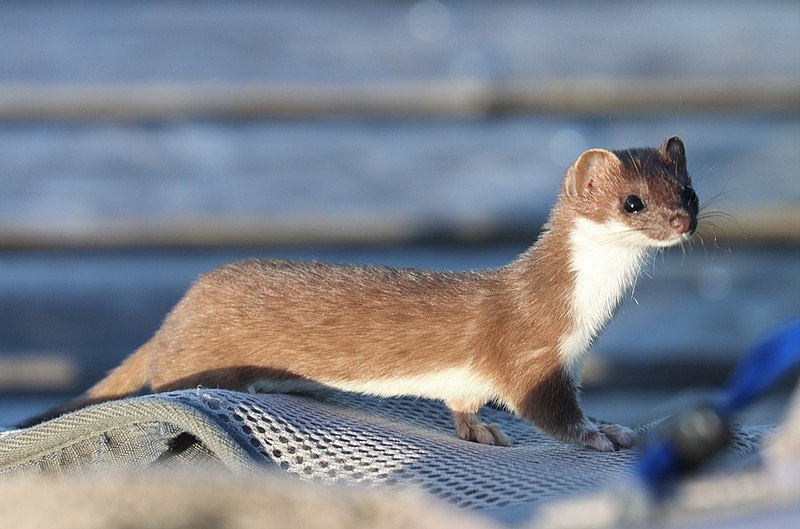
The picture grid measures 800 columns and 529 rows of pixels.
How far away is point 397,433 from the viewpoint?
1.18 m

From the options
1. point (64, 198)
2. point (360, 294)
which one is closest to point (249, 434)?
point (360, 294)

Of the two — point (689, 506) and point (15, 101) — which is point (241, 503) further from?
point (15, 101)

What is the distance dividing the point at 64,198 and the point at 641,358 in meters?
1.41

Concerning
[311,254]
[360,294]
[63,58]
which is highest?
[63,58]

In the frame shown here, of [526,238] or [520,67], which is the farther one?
[520,67]

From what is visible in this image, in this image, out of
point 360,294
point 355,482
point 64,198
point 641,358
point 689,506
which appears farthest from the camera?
point 64,198

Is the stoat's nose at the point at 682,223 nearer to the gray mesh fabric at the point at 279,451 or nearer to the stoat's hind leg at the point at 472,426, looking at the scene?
the gray mesh fabric at the point at 279,451

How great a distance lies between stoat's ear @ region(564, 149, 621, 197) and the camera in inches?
49.7

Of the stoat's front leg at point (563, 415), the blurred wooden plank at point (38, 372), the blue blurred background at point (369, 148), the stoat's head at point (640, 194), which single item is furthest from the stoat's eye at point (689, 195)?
the blurred wooden plank at point (38, 372)

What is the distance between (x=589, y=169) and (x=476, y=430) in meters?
0.35

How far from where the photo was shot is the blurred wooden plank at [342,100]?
2791 millimetres

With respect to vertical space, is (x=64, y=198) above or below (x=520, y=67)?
below

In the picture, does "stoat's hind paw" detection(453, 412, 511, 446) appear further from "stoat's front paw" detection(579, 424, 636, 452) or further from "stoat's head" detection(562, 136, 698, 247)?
"stoat's head" detection(562, 136, 698, 247)

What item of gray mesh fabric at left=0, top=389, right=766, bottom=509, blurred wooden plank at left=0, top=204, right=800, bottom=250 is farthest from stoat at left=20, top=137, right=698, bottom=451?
blurred wooden plank at left=0, top=204, right=800, bottom=250
